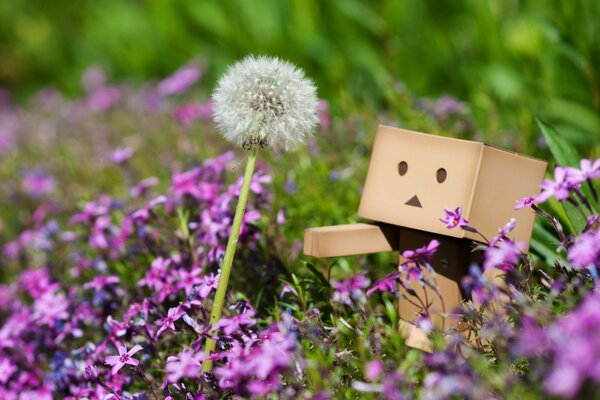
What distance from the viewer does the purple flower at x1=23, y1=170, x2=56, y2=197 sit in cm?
424

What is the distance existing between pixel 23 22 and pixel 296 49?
21.9 ft

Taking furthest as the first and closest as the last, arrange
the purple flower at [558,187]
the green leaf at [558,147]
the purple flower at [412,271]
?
the green leaf at [558,147] < the purple flower at [412,271] < the purple flower at [558,187]

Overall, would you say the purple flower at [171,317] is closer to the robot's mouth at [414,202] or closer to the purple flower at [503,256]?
the robot's mouth at [414,202]

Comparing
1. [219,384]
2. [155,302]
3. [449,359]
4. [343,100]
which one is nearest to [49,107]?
[343,100]

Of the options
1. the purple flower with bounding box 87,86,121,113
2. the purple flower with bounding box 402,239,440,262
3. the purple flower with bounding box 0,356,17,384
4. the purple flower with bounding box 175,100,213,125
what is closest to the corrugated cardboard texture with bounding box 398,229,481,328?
the purple flower with bounding box 402,239,440,262

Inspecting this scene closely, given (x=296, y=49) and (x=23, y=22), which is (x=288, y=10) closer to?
(x=296, y=49)

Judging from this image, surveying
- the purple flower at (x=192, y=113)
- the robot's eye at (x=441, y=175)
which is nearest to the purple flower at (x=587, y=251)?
the robot's eye at (x=441, y=175)

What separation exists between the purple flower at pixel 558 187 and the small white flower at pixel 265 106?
640 mm

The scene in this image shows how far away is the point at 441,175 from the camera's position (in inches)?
82.4

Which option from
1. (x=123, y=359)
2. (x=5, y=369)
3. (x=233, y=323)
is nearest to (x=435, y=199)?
(x=233, y=323)

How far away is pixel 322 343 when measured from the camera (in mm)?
1782

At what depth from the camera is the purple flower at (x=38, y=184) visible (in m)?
4.24

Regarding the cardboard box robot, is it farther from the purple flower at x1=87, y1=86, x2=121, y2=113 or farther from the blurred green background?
the purple flower at x1=87, y1=86, x2=121, y2=113

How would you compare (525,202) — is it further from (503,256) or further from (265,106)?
(265,106)
